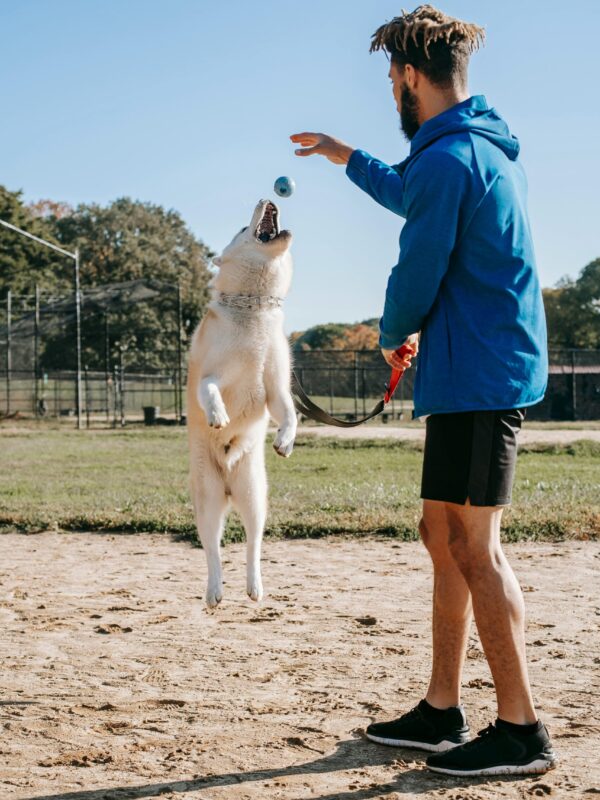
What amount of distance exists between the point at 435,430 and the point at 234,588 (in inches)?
142

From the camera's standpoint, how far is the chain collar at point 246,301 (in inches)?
180

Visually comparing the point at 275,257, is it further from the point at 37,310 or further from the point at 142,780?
the point at 37,310

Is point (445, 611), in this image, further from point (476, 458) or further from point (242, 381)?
point (242, 381)

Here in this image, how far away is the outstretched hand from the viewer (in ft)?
13.7

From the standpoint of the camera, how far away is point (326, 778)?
3354 mm

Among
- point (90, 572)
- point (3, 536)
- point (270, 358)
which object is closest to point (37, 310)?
point (3, 536)

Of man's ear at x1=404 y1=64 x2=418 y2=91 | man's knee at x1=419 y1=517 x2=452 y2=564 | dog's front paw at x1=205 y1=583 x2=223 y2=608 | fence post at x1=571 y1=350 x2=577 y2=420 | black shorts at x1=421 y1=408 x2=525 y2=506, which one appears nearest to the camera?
black shorts at x1=421 y1=408 x2=525 y2=506

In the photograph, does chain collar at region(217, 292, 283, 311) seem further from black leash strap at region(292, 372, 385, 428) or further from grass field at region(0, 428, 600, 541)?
grass field at region(0, 428, 600, 541)

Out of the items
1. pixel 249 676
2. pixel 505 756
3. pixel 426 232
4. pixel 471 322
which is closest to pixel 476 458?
pixel 471 322

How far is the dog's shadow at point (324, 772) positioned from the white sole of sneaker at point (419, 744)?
36 millimetres

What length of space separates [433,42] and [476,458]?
1.48 m

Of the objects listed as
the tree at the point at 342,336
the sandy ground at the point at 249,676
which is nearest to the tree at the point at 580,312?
the tree at the point at 342,336

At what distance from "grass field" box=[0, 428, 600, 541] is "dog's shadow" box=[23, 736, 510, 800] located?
5068mm

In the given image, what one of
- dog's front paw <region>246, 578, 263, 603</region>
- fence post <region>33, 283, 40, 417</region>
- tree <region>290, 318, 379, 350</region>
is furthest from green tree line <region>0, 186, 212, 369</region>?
dog's front paw <region>246, 578, 263, 603</region>
